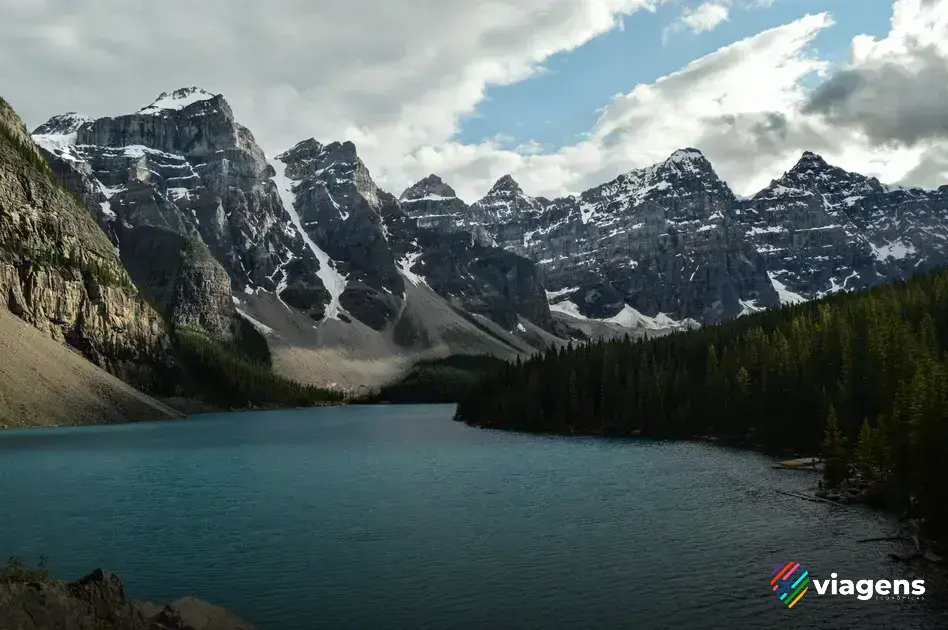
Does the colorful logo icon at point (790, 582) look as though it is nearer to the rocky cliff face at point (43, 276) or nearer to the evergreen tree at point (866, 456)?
the evergreen tree at point (866, 456)

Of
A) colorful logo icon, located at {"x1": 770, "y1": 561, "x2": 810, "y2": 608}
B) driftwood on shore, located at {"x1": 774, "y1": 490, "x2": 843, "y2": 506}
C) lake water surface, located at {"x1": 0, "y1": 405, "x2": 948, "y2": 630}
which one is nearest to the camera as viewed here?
lake water surface, located at {"x1": 0, "y1": 405, "x2": 948, "y2": 630}

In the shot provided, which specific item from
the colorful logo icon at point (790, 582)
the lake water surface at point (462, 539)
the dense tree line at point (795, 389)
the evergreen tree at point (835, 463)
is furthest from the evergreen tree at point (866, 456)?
the colorful logo icon at point (790, 582)

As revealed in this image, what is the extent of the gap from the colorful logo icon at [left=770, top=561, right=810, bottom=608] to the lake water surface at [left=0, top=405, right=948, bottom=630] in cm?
67

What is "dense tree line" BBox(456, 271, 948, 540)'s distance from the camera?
165 feet

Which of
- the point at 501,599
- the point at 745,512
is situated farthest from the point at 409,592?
the point at 745,512

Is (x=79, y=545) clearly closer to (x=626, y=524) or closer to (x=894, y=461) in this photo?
(x=626, y=524)

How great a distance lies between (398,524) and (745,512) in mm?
25215

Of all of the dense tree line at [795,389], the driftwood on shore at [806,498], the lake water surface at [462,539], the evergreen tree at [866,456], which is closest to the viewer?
the lake water surface at [462,539]

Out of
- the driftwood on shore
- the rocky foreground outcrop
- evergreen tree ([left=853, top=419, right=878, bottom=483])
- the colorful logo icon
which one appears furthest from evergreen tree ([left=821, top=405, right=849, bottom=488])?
the rocky foreground outcrop

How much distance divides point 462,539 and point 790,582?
19.2 metres

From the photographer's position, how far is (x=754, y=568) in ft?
123

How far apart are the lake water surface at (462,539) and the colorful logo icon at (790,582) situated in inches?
26.2

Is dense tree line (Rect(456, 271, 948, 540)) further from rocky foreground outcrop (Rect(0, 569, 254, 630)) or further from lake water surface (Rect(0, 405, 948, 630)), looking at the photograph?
rocky foreground outcrop (Rect(0, 569, 254, 630))

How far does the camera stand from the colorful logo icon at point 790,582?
3291cm
